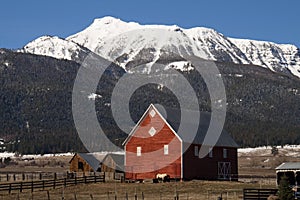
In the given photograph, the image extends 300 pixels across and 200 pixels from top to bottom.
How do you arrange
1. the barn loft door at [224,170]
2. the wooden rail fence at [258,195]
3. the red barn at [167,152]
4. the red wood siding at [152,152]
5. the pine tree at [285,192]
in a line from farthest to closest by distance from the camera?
the barn loft door at [224,170]
the red wood siding at [152,152]
the red barn at [167,152]
the wooden rail fence at [258,195]
the pine tree at [285,192]

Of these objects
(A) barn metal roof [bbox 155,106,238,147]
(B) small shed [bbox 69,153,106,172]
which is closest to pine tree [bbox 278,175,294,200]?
(A) barn metal roof [bbox 155,106,238,147]

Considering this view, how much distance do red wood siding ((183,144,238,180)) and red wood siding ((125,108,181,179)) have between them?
1.15 meters

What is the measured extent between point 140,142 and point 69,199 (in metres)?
26.4

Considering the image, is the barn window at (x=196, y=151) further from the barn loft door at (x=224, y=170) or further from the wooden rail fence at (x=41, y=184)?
the wooden rail fence at (x=41, y=184)

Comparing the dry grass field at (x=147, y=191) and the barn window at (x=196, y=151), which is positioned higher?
the barn window at (x=196, y=151)

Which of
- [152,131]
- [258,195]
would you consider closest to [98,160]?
[152,131]

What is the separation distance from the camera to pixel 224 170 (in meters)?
86.8

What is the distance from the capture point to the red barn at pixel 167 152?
79.9 meters

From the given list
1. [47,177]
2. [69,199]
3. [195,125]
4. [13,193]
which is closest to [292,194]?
[69,199]

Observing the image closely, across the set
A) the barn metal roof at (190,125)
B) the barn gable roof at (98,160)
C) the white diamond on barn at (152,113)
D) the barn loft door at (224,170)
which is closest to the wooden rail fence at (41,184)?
the white diamond on barn at (152,113)

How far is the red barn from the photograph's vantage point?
7988 centimetres

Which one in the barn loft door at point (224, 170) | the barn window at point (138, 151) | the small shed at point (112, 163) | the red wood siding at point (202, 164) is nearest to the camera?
the red wood siding at point (202, 164)

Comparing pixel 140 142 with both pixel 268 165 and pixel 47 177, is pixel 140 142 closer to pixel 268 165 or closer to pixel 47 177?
pixel 47 177

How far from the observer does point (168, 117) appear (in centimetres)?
8175
